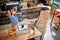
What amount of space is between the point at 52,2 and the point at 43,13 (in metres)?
2.60

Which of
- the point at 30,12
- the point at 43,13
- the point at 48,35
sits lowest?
the point at 48,35

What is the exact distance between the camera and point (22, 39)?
1575mm

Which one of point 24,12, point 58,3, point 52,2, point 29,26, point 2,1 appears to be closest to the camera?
point 29,26

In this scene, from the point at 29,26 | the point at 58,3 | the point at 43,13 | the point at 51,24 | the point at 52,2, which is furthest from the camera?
the point at 52,2

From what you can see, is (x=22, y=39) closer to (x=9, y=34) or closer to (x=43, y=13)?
(x=9, y=34)

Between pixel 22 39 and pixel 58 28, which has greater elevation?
pixel 22 39

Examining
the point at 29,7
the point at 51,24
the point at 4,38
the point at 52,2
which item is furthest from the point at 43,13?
the point at 52,2

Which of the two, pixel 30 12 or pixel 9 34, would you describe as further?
pixel 30 12

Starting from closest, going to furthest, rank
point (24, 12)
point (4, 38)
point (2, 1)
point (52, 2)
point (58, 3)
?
point (4, 38) → point (2, 1) → point (24, 12) → point (58, 3) → point (52, 2)

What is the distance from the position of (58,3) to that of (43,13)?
2.31 meters

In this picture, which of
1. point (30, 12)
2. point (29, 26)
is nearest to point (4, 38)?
point (29, 26)

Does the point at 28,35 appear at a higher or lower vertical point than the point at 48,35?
higher

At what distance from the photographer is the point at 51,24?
349 cm

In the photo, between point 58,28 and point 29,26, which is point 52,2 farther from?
point 29,26
